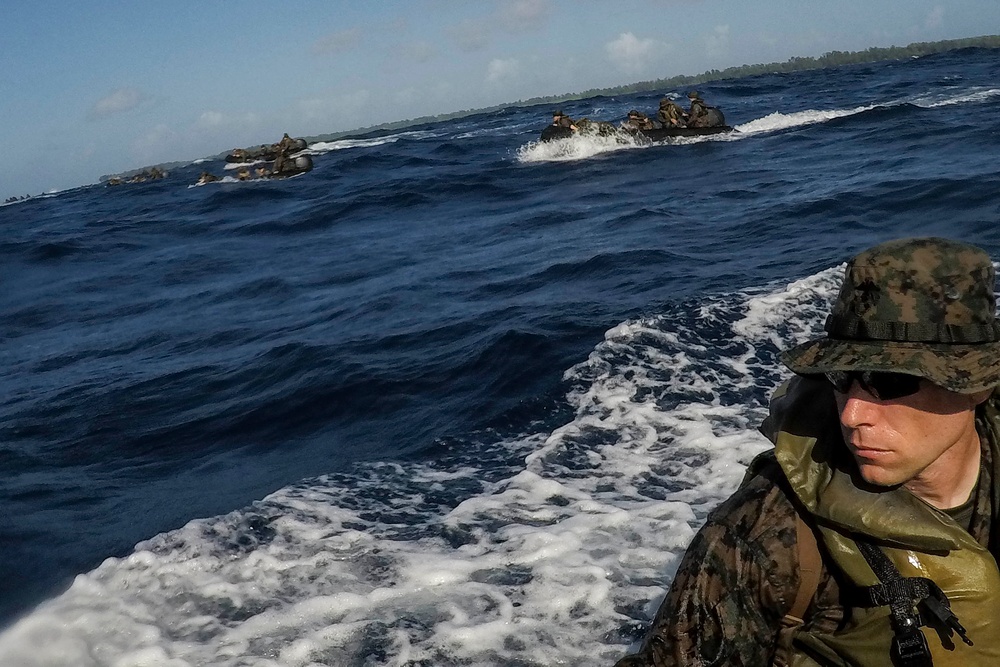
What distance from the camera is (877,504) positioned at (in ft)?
7.46

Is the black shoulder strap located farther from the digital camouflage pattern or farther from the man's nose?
the man's nose

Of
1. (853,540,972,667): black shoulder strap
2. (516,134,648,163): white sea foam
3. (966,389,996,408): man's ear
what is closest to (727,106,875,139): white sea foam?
(516,134,648,163): white sea foam

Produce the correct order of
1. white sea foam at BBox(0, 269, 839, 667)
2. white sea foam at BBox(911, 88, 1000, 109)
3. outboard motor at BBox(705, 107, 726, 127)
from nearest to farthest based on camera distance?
white sea foam at BBox(0, 269, 839, 667), white sea foam at BBox(911, 88, 1000, 109), outboard motor at BBox(705, 107, 726, 127)

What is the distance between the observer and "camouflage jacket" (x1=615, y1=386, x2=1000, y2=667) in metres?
2.37

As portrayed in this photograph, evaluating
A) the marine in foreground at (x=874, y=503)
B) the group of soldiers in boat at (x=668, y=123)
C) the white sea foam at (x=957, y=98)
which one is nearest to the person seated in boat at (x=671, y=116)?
the group of soldiers in boat at (x=668, y=123)

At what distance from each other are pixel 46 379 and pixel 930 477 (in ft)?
37.2

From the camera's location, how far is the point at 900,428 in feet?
7.40

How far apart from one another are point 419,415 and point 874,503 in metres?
6.17

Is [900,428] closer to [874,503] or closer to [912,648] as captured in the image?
[874,503]

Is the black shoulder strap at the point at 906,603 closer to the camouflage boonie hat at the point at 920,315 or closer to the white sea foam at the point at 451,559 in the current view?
the camouflage boonie hat at the point at 920,315

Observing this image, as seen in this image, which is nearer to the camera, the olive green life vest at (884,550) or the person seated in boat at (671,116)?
the olive green life vest at (884,550)

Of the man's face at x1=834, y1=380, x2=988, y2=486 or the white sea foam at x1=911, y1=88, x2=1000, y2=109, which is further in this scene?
the white sea foam at x1=911, y1=88, x2=1000, y2=109

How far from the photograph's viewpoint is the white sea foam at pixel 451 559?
177 inches

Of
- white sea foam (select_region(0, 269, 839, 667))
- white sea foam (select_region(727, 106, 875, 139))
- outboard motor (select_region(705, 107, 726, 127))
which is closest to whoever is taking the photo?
white sea foam (select_region(0, 269, 839, 667))
